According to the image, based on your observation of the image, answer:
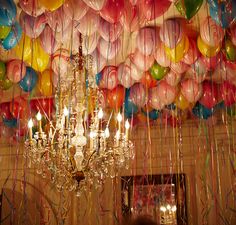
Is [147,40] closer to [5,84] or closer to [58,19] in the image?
[58,19]

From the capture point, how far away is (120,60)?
10.4ft

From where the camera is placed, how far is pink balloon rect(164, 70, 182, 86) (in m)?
3.04

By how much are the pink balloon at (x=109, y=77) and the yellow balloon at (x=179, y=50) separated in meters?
0.51

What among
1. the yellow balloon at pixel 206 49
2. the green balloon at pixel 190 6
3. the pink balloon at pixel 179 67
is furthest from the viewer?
the pink balloon at pixel 179 67

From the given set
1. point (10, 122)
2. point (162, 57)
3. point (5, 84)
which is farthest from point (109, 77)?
point (10, 122)

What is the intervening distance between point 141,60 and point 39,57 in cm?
73

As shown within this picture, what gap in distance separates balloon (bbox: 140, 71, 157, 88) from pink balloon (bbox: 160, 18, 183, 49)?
473mm

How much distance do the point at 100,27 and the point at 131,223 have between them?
5.47 feet

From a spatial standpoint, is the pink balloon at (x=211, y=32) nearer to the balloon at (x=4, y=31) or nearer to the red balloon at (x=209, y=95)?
the red balloon at (x=209, y=95)

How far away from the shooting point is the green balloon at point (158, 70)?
9.63 ft

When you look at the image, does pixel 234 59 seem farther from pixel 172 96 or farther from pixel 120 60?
pixel 120 60

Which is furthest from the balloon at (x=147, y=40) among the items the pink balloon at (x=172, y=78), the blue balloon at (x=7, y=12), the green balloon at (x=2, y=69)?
the green balloon at (x=2, y=69)

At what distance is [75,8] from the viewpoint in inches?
89.3

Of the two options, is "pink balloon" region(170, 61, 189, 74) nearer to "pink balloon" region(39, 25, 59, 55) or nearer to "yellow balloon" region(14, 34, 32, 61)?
"pink balloon" region(39, 25, 59, 55)
